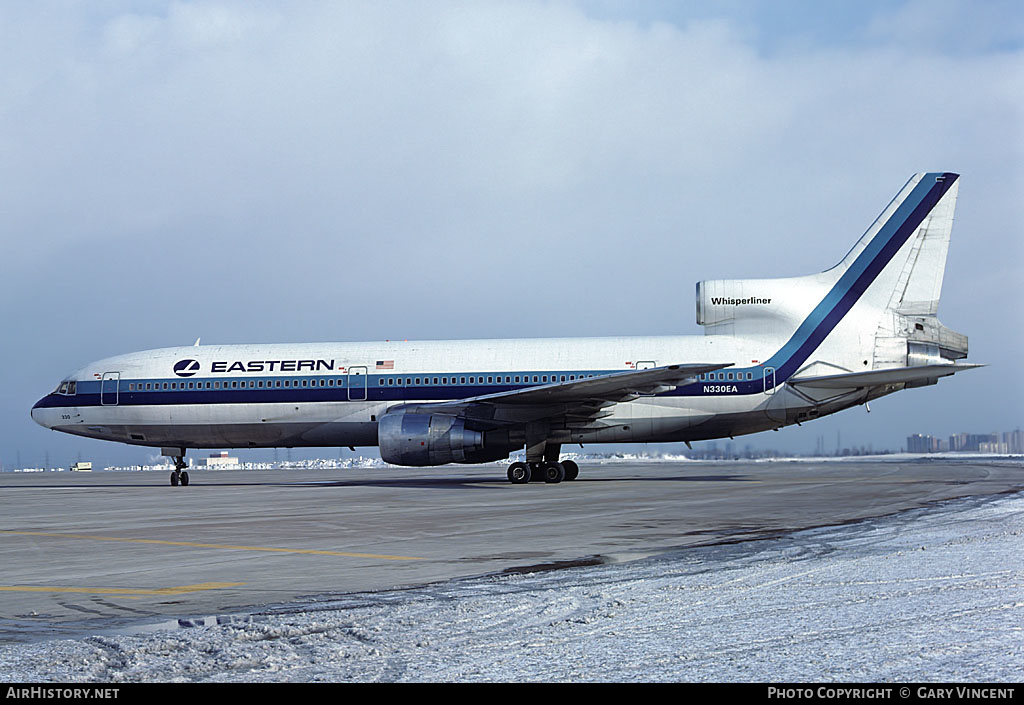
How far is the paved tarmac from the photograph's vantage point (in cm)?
728

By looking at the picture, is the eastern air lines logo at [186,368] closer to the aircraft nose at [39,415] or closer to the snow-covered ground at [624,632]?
the aircraft nose at [39,415]

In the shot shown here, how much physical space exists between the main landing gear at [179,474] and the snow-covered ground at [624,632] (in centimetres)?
2470

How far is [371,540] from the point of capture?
37.8ft

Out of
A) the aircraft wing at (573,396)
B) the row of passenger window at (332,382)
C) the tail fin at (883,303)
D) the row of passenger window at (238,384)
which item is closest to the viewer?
the aircraft wing at (573,396)

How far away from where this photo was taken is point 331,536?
12.1m

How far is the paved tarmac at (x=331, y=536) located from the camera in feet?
23.9

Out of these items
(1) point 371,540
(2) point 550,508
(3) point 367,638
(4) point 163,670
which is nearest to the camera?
(4) point 163,670

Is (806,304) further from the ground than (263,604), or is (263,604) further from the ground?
(806,304)

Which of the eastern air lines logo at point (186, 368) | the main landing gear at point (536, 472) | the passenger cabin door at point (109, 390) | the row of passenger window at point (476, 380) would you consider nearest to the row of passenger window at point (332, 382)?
the row of passenger window at point (476, 380)

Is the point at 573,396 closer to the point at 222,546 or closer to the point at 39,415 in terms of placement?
the point at 222,546

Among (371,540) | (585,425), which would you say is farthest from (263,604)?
(585,425)

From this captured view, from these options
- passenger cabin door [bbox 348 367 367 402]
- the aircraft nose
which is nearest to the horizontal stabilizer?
passenger cabin door [bbox 348 367 367 402]
